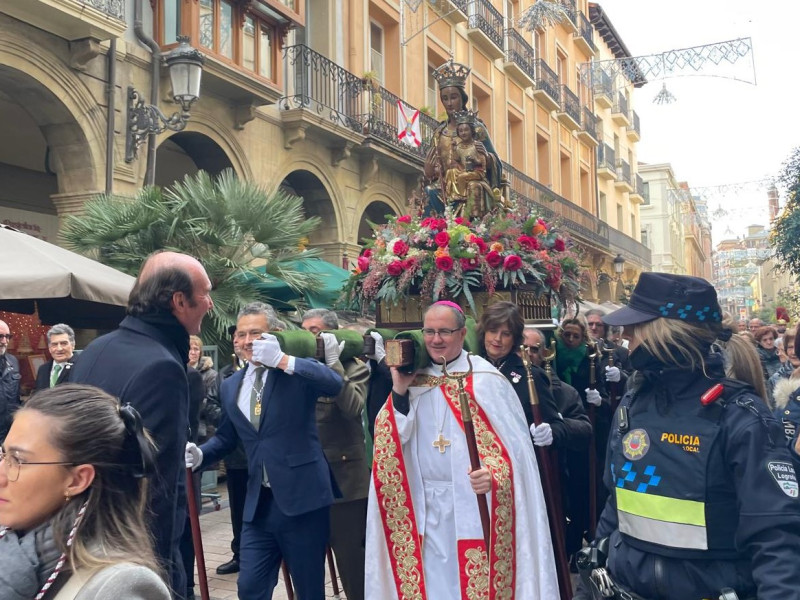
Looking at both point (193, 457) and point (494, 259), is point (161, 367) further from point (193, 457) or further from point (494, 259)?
point (494, 259)

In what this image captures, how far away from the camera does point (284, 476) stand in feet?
13.3

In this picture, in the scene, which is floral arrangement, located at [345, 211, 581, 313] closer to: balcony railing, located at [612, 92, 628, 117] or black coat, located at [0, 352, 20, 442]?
black coat, located at [0, 352, 20, 442]

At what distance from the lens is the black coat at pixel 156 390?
9.05ft

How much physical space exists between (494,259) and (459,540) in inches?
102

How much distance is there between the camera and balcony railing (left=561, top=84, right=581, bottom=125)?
29.7 meters

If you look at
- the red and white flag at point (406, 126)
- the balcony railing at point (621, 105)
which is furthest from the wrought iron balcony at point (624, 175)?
the red and white flag at point (406, 126)

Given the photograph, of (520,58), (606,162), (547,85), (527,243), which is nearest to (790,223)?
(527,243)

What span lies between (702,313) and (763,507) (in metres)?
0.69

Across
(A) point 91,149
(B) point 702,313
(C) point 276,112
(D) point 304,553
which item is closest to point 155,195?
(A) point 91,149

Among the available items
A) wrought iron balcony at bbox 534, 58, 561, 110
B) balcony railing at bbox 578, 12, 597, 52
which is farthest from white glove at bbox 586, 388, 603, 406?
balcony railing at bbox 578, 12, 597, 52

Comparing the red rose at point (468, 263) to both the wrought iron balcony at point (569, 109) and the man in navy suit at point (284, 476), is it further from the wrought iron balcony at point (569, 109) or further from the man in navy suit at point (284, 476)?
the wrought iron balcony at point (569, 109)

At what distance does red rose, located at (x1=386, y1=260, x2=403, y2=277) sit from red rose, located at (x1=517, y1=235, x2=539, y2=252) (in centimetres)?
95

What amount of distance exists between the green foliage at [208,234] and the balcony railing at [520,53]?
53.2 feet

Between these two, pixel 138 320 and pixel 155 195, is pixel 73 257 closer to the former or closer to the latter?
pixel 155 195
